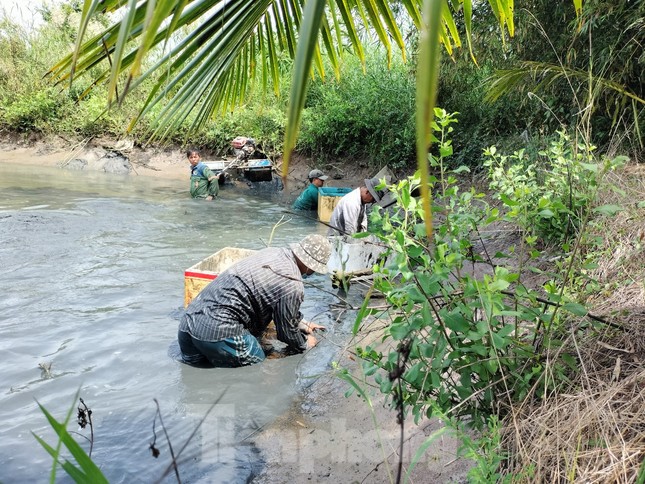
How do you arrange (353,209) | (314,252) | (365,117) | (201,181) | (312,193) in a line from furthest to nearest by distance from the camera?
(365,117) → (201,181) → (312,193) → (353,209) → (314,252)

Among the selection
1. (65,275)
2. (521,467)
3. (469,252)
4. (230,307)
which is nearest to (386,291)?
(469,252)

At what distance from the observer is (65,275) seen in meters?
6.63

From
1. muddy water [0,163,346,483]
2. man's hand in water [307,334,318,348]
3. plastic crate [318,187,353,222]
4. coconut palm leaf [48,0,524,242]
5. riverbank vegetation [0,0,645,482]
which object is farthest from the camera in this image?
plastic crate [318,187,353,222]

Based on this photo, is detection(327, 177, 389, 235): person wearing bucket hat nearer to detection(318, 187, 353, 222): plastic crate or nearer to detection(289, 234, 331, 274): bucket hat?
detection(289, 234, 331, 274): bucket hat

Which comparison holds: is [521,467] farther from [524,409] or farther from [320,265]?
[320,265]

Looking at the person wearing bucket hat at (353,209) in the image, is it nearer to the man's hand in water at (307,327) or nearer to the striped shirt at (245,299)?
the man's hand in water at (307,327)

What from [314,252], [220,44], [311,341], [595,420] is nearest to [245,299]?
[314,252]

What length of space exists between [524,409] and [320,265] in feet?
8.68

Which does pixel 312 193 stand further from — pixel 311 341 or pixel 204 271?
pixel 311 341

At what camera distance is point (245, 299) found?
435 centimetres

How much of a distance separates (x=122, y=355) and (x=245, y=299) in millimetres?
1235

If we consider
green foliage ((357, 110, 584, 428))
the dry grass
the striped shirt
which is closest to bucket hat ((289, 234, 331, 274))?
the striped shirt

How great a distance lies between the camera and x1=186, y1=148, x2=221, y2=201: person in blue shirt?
12.2 m

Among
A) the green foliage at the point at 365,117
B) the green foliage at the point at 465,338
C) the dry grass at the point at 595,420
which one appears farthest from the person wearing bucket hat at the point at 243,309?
the green foliage at the point at 365,117
